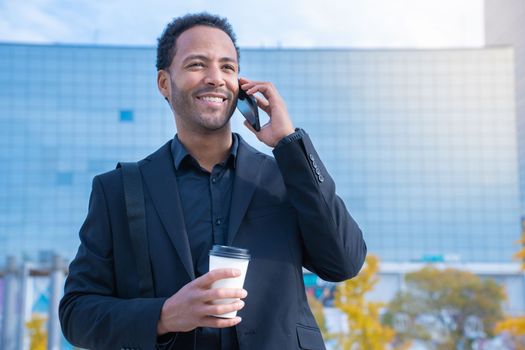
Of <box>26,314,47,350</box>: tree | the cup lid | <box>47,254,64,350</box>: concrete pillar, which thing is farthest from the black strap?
<box>26,314,47,350</box>: tree

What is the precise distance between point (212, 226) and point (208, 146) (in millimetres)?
261

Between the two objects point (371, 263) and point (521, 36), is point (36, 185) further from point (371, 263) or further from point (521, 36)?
point (521, 36)

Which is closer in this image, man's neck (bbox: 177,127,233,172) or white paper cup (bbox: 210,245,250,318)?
white paper cup (bbox: 210,245,250,318)

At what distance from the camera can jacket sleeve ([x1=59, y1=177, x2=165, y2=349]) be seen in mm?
1460

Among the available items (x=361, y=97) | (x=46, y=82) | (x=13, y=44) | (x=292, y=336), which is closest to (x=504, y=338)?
(x=361, y=97)

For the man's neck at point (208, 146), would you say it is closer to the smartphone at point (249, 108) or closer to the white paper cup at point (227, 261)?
the smartphone at point (249, 108)

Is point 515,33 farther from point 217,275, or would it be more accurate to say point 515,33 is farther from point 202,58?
point 217,275

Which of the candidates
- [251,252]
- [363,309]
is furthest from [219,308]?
[363,309]

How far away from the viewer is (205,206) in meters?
1.69

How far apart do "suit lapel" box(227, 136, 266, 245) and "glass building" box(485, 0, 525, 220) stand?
58071 millimetres

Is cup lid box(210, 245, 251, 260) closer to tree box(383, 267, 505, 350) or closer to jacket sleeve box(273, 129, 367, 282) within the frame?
jacket sleeve box(273, 129, 367, 282)

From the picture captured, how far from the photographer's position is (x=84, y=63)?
4984 cm

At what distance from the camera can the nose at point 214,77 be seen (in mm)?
1694

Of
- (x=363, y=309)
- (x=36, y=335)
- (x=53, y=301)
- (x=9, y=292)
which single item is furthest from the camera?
(x=36, y=335)
